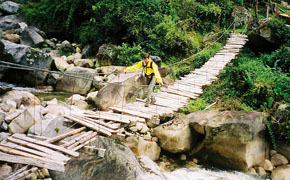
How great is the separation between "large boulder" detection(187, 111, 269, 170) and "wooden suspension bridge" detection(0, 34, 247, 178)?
79 cm

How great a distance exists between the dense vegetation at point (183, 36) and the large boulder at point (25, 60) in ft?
10.0

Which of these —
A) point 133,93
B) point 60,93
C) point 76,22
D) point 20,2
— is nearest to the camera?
point 133,93

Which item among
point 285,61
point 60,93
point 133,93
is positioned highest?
point 285,61

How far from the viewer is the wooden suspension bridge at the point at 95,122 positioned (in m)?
3.57

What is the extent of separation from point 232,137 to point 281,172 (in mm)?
1141

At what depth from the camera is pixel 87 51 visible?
12.1 meters

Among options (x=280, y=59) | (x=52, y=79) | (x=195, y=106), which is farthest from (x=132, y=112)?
(x=280, y=59)

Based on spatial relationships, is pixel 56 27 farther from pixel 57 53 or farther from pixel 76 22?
pixel 57 53

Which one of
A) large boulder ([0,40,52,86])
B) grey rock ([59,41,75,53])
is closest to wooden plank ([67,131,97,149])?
large boulder ([0,40,52,86])

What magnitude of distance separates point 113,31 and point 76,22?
11.2 feet

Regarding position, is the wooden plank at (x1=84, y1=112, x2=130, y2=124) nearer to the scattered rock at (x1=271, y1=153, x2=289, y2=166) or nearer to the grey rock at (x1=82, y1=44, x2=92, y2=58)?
the scattered rock at (x1=271, y1=153, x2=289, y2=166)

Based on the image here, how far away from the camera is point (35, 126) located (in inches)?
189

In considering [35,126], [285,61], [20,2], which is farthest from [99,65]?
[20,2]

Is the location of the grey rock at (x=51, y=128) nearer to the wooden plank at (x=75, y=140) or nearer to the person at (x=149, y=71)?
the wooden plank at (x=75, y=140)
